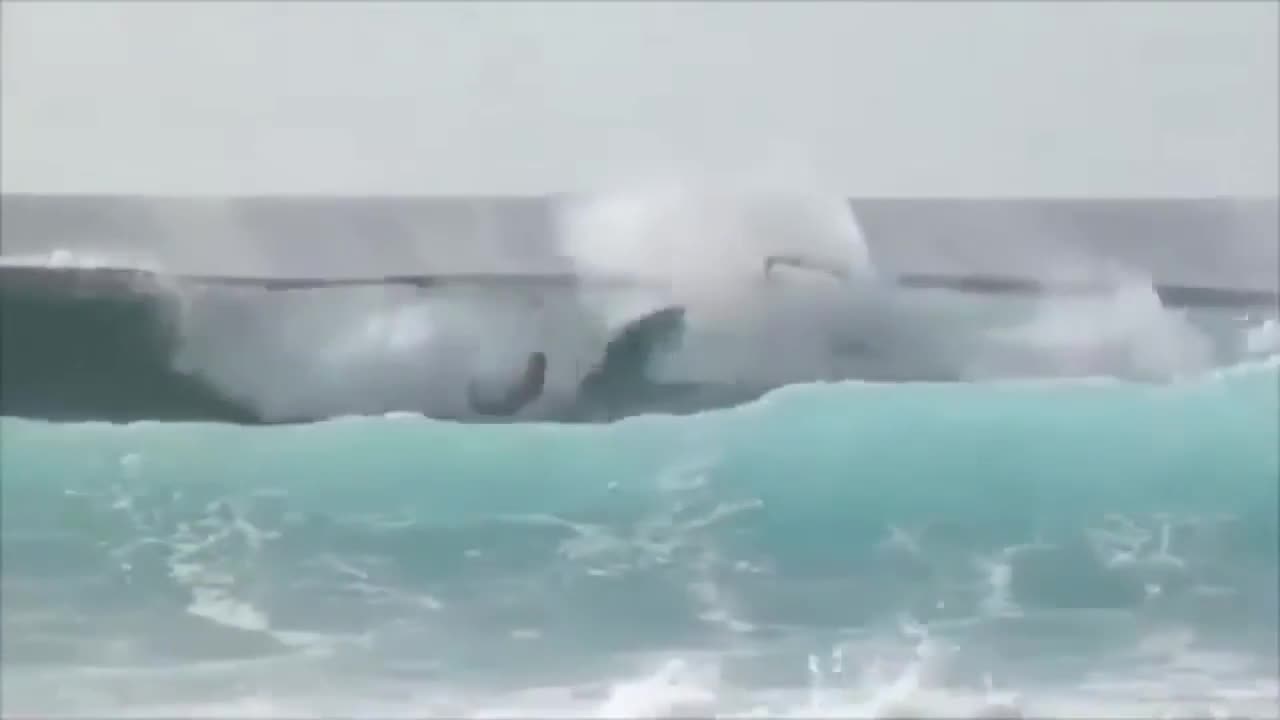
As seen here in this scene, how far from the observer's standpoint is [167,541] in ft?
3.60

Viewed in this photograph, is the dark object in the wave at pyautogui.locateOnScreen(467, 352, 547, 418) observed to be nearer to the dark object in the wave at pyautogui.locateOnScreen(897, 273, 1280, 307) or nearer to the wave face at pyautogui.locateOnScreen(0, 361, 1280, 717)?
the wave face at pyautogui.locateOnScreen(0, 361, 1280, 717)

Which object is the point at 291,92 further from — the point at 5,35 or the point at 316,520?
the point at 316,520

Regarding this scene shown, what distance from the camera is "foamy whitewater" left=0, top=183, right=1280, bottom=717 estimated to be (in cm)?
106

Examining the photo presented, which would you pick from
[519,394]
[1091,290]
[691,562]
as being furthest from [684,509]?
[1091,290]

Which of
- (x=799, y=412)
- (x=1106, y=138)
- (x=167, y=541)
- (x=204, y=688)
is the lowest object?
(x=204, y=688)

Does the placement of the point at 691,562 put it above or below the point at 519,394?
below

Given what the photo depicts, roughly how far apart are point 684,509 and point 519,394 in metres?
0.16

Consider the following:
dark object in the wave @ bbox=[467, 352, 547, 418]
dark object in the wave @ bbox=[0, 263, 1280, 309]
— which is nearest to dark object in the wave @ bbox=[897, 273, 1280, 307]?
dark object in the wave @ bbox=[0, 263, 1280, 309]

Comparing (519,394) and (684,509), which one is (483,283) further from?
(684,509)

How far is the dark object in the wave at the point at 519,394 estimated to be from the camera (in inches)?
43.1

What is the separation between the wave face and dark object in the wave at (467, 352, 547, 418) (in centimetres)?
2

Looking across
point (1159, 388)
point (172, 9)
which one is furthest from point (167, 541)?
point (1159, 388)

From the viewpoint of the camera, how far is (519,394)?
110 cm

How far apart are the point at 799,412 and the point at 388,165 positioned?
0.39 metres
